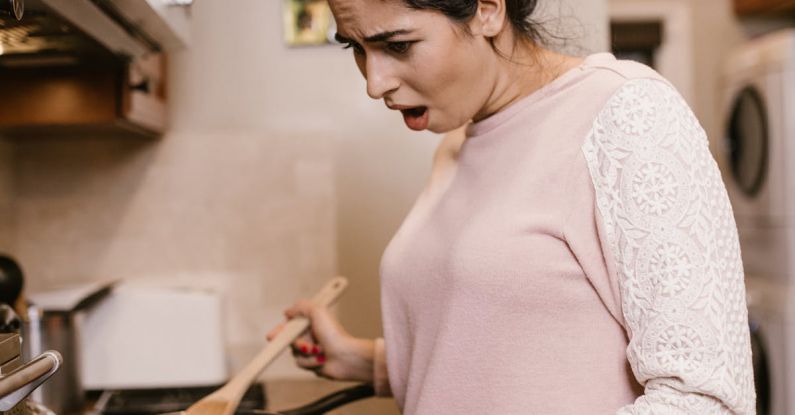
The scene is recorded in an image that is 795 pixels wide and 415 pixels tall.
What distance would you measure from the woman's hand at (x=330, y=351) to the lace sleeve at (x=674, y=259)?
1.78ft

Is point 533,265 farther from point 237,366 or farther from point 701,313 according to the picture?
point 237,366

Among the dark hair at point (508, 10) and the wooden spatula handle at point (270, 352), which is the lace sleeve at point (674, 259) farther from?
the wooden spatula handle at point (270, 352)

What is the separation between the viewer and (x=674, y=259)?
685 mm

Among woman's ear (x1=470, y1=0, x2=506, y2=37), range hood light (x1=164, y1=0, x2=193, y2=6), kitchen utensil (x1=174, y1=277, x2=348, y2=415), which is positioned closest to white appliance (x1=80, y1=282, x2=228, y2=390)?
kitchen utensil (x1=174, y1=277, x2=348, y2=415)

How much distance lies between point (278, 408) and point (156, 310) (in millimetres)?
378

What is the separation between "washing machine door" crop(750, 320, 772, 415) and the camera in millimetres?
2881

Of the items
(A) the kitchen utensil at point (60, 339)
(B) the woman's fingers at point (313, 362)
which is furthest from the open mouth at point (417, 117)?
(A) the kitchen utensil at point (60, 339)

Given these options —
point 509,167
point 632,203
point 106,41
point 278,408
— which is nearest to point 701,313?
point 632,203

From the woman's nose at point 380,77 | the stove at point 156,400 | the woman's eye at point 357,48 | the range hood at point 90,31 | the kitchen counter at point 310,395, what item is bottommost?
the kitchen counter at point 310,395

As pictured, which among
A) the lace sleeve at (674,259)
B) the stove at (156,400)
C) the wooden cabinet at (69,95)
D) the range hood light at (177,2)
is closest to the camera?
the lace sleeve at (674,259)

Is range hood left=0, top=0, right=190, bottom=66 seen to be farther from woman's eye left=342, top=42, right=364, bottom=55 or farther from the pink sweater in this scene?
the pink sweater

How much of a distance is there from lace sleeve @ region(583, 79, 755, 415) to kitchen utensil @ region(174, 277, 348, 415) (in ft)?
1.58

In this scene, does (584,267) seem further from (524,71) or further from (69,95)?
(69,95)

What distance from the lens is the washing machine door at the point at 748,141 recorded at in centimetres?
293
